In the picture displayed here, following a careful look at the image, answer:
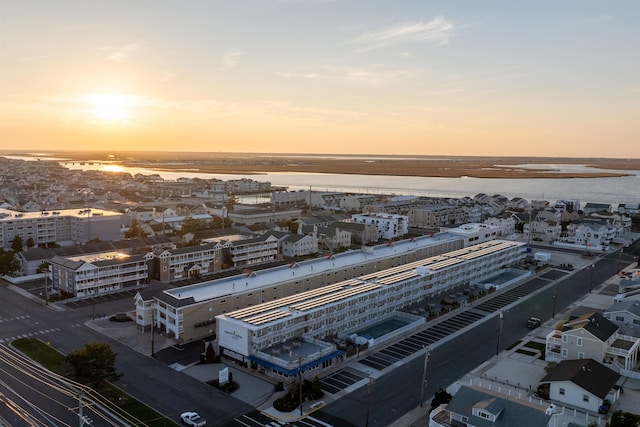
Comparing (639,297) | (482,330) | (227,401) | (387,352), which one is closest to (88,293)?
(227,401)

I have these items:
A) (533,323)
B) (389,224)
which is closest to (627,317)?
(533,323)

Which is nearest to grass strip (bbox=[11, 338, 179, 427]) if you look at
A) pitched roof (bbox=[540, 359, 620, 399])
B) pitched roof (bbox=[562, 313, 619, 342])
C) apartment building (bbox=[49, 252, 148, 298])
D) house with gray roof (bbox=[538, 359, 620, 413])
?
apartment building (bbox=[49, 252, 148, 298])

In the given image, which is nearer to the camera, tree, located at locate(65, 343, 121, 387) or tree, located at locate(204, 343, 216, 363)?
tree, located at locate(65, 343, 121, 387)

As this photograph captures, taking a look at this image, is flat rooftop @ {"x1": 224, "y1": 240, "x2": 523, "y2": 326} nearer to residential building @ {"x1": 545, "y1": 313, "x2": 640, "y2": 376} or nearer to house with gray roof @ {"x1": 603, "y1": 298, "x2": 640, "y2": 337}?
residential building @ {"x1": 545, "y1": 313, "x2": 640, "y2": 376}

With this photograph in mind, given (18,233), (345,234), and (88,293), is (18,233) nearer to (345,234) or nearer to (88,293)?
(88,293)

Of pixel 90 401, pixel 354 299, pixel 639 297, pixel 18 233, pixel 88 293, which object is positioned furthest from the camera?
pixel 18 233

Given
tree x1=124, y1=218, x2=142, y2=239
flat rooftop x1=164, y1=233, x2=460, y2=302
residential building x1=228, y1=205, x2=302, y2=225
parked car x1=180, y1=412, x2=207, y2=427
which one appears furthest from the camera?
residential building x1=228, y1=205, x2=302, y2=225

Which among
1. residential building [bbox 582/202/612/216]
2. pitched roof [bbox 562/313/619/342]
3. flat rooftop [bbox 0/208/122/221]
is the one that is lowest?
pitched roof [bbox 562/313/619/342]

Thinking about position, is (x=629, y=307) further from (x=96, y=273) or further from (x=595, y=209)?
(x=595, y=209)
